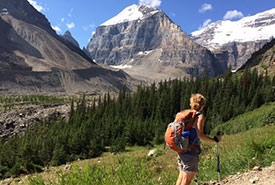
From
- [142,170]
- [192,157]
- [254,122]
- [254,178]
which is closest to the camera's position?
[142,170]

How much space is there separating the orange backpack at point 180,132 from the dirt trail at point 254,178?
188 centimetres

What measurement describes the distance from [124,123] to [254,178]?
65586 mm

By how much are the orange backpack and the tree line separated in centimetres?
3761

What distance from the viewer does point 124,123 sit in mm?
70688

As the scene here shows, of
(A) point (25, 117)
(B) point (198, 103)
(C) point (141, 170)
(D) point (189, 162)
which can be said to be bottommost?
(A) point (25, 117)

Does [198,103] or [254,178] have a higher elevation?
[198,103]

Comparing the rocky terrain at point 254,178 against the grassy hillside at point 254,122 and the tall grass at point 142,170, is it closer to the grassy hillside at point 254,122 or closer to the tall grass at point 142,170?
the tall grass at point 142,170

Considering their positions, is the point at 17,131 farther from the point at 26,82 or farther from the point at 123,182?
the point at 26,82

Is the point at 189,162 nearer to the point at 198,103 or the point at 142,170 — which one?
the point at 142,170

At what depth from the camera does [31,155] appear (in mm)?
44812

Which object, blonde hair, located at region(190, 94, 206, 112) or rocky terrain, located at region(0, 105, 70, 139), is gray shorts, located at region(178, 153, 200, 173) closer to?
blonde hair, located at region(190, 94, 206, 112)

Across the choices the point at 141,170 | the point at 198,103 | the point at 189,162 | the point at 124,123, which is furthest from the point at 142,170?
the point at 124,123

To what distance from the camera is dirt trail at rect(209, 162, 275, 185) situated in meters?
5.71

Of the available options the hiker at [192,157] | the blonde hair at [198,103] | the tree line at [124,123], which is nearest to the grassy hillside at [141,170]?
the hiker at [192,157]
